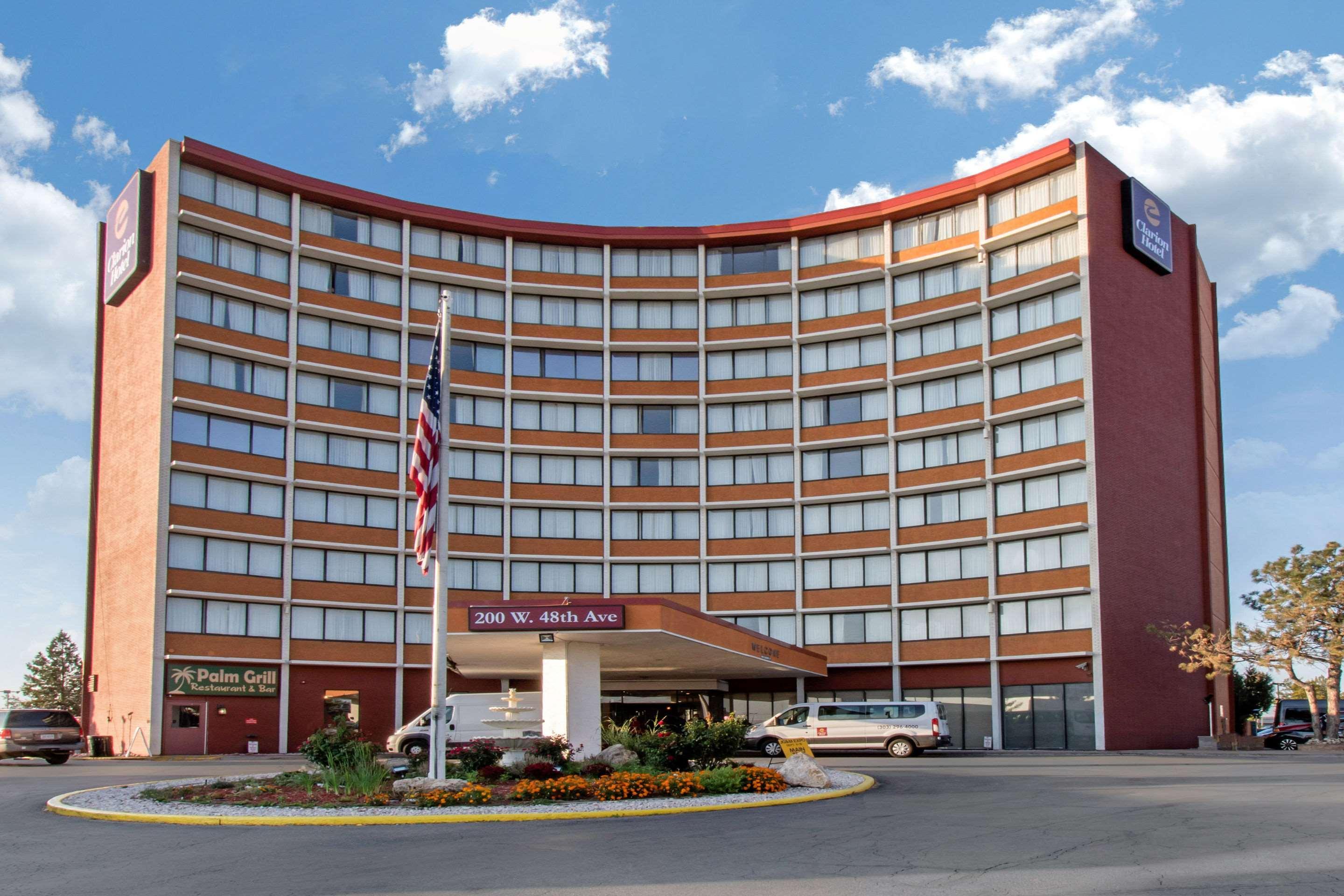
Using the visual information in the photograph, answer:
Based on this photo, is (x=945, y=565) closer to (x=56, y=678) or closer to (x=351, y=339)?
(x=351, y=339)

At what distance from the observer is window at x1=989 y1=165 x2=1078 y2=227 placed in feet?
170

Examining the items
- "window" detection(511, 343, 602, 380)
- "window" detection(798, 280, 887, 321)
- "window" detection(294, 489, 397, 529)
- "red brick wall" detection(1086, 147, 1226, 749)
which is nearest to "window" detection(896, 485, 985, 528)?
"red brick wall" detection(1086, 147, 1226, 749)

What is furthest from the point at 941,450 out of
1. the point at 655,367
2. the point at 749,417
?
the point at 655,367

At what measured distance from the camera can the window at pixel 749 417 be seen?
195ft

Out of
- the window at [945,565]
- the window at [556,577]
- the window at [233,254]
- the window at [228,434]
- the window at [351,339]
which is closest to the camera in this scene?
the window at [228,434]

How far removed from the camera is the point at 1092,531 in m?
48.5

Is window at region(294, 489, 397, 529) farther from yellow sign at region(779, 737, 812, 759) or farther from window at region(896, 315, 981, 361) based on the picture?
yellow sign at region(779, 737, 812, 759)

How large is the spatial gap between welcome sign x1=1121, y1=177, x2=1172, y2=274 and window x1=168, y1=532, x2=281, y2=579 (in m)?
36.2

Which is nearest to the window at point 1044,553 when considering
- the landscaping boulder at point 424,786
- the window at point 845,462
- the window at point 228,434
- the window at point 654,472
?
the window at point 845,462

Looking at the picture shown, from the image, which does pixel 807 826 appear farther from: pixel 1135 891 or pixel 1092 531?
pixel 1092 531

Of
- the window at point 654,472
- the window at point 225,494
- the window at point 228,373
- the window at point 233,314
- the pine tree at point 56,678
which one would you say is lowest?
the pine tree at point 56,678

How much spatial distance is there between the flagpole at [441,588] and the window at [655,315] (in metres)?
37.6

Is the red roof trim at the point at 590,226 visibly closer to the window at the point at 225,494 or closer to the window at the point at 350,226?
the window at the point at 350,226

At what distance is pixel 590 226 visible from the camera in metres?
61.1
